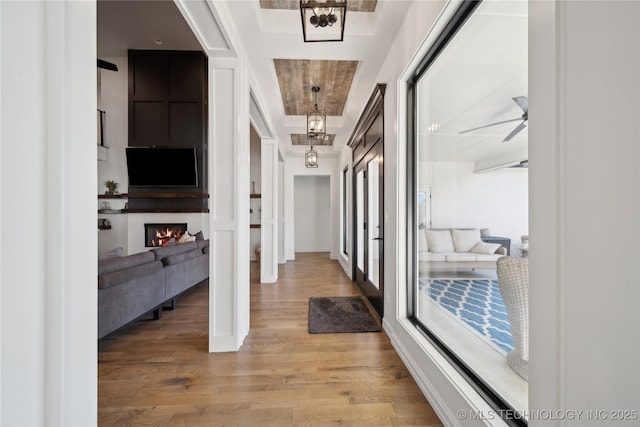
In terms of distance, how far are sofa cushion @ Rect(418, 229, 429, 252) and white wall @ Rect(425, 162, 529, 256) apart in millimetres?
126

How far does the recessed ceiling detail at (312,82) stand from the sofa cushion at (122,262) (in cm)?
268

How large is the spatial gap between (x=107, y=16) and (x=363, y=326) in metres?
5.61

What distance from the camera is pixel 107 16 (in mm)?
3979

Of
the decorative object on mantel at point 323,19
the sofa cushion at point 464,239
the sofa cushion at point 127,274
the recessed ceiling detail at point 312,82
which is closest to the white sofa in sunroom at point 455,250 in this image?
the sofa cushion at point 464,239

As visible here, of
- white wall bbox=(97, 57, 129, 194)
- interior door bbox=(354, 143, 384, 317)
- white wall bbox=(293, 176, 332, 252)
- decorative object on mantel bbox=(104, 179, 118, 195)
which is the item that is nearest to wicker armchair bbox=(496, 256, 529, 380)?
interior door bbox=(354, 143, 384, 317)

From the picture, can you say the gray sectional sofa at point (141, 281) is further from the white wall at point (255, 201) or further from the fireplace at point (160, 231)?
the white wall at point (255, 201)

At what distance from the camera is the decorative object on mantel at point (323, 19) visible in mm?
1668

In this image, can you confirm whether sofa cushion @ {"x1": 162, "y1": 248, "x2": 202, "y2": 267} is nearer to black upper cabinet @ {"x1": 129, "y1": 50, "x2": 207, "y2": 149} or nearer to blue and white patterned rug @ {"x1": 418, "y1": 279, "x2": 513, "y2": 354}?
black upper cabinet @ {"x1": 129, "y1": 50, "x2": 207, "y2": 149}

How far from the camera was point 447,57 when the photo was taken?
1.95 meters

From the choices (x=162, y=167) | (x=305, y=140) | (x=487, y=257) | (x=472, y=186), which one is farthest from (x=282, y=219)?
(x=487, y=257)

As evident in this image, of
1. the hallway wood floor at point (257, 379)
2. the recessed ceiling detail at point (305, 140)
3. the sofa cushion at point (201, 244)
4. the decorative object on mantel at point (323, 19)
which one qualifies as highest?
the recessed ceiling detail at point (305, 140)
